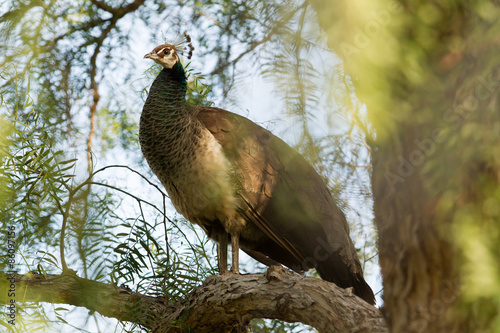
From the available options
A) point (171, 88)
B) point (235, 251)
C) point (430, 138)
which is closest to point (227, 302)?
point (235, 251)

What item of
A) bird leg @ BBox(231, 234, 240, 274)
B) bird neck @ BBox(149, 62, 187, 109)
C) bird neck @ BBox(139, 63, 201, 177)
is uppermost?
bird neck @ BBox(149, 62, 187, 109)

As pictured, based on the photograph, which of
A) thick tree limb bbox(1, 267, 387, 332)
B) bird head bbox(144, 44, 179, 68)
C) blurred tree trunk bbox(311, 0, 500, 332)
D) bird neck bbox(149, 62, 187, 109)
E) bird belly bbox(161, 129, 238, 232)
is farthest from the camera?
bird head bbox(144, 44, 179, 68)

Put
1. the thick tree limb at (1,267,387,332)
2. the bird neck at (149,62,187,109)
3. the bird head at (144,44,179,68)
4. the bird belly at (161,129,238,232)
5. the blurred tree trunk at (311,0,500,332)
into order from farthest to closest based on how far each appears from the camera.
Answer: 1. the bird head at (144,44,179,68)
2. the bird neck at (149,62,187,109)
3. the bird belly at (161,129,238,232)
4. the thick tree limb at (1,267,387,332)
5. the blurred tree trunk at (311,0,500,332)

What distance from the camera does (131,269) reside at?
2.43 meters

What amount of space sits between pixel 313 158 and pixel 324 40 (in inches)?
17.6

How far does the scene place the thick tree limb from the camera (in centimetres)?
204

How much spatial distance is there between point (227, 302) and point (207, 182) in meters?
0.79

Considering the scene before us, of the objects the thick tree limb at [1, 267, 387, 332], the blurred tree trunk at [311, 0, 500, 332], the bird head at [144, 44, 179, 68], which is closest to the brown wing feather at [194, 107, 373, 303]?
the bird head at [144, 44, 179, 68]

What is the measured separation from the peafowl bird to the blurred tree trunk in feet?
6.07

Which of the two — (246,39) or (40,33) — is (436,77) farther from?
(40,33)

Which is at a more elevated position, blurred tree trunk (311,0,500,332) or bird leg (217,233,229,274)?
bird leg (217,233,229,274)

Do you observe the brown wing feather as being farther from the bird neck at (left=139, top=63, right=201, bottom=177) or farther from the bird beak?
the bird beak

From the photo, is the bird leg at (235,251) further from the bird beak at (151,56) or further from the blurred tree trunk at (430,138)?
the blurred tree trunk at (430,138)

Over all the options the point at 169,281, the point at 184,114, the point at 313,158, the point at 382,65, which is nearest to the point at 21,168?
the point at 169,281
